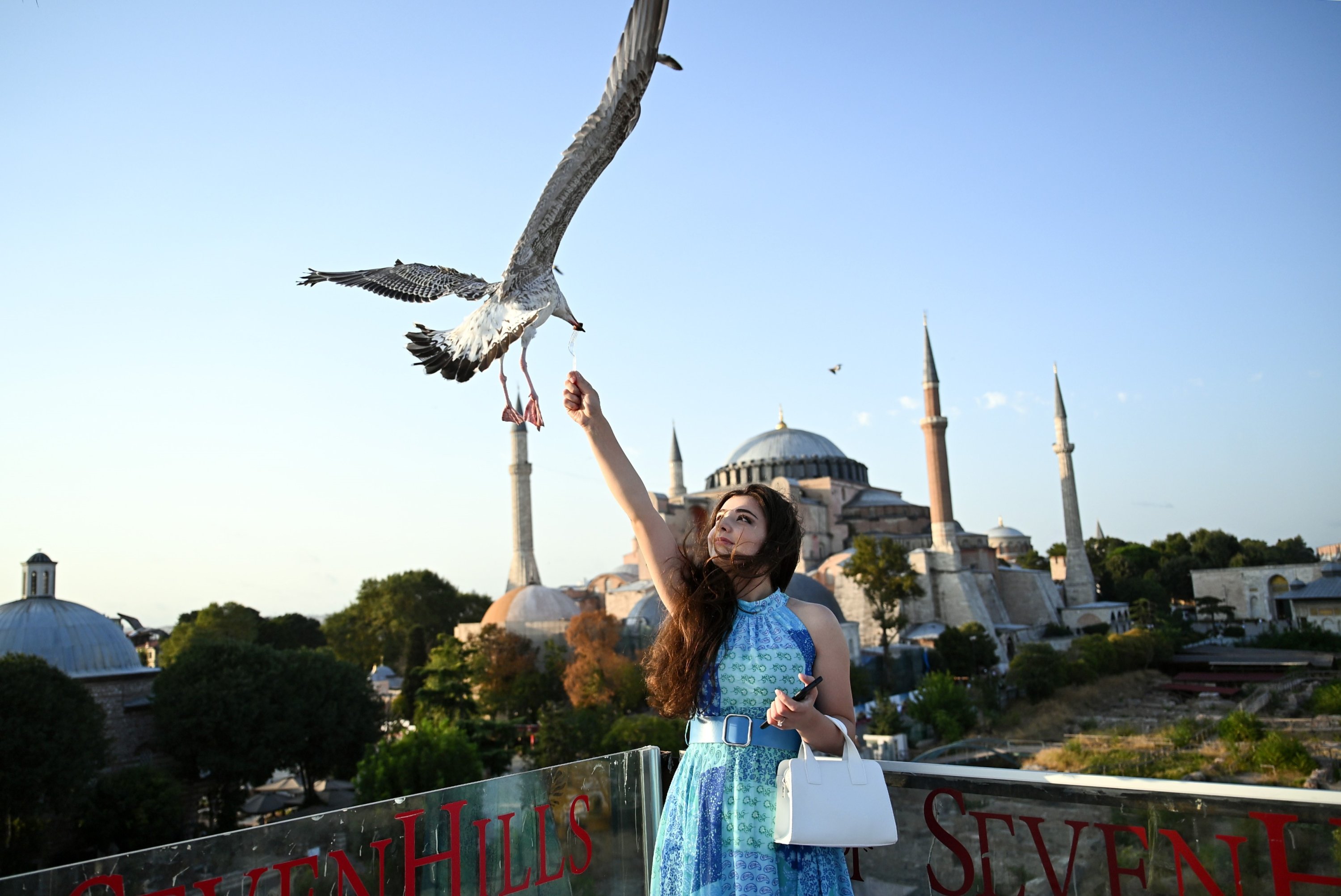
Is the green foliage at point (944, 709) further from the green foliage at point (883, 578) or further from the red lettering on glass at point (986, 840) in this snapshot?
the red lettering on glass at point (986, 840)

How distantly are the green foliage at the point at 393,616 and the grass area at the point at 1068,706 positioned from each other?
2111cm

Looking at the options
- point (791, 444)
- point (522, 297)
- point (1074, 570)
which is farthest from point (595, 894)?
point (791, 444)

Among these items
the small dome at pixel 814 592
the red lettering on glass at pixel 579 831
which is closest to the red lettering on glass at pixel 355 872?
the red lettering on glass at pixel 579 831

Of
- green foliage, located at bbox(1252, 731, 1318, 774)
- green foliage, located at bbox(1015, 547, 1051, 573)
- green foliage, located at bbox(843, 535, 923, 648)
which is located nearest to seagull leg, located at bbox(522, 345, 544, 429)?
green foliage, located at bbox(1252, 731, 1318, 774)

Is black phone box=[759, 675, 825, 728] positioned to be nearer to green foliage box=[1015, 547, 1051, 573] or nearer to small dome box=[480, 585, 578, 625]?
small dome box=[480, 585, 578, 625]

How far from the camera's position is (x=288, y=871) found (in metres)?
2.04

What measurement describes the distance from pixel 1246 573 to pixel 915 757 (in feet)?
103

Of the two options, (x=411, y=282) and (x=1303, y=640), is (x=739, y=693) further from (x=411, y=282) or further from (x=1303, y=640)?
(x=1303, y=640)

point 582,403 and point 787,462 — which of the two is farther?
point 787,462

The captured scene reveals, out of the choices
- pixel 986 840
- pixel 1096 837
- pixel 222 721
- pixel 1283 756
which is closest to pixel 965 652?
pixel 1283 756

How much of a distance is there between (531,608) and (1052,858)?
79.8 feet

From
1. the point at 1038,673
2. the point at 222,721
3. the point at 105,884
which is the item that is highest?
the point at 105,884

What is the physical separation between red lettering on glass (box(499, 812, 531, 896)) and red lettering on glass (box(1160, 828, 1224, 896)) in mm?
1651

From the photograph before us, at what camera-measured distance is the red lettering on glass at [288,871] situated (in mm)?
2029
